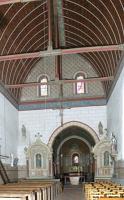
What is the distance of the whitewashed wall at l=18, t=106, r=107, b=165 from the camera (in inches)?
1125

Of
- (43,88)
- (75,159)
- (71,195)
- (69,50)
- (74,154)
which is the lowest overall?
(71,195)

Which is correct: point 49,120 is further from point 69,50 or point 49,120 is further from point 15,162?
point 69,50

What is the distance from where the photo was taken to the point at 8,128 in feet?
84.4

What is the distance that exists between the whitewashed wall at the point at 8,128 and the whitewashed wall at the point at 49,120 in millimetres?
925

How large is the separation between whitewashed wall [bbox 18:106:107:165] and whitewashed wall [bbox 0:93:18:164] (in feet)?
3.03

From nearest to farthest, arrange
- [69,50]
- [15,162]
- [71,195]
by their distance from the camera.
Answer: [69,50], [71,195], [15,162]

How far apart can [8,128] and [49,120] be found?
4310 mm

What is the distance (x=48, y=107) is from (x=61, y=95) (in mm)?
1471

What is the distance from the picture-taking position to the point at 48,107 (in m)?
29.3

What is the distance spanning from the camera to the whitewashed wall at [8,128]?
23978 mm

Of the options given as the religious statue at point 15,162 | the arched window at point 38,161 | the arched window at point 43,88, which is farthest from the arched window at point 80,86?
the religious statue at point 15,162

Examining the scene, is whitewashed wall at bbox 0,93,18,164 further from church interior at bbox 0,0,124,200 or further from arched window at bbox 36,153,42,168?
arched window at bbox 36,153,42,168

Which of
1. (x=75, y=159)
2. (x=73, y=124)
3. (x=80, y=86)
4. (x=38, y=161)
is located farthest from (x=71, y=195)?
(x=75, y=159)

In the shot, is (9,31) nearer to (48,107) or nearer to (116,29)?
(116,29)
